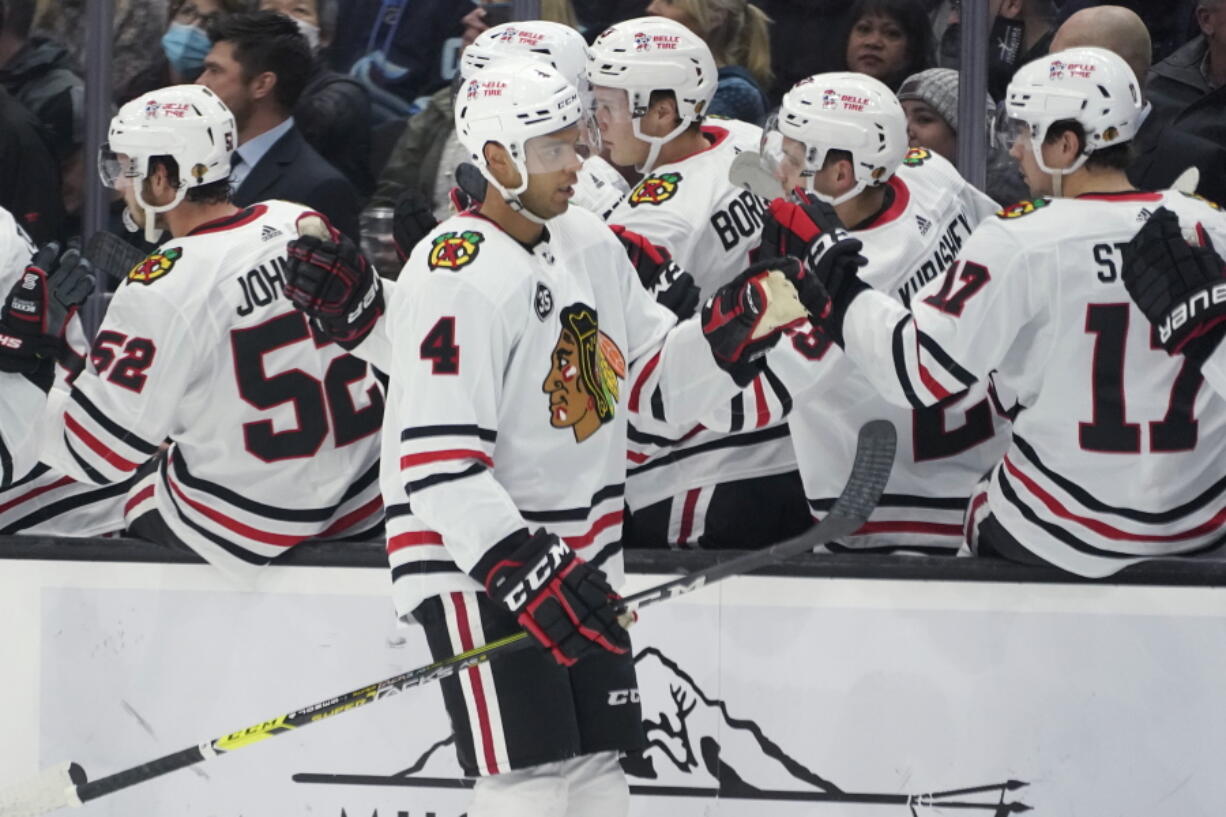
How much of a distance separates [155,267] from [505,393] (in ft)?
3.47

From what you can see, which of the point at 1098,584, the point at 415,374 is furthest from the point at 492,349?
the point at 1098,584

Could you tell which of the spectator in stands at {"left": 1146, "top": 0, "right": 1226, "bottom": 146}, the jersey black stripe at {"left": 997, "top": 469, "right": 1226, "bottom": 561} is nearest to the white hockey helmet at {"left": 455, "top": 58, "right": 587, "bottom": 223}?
the jersey black stripe at {"left": 997, "top": 469, "right": 1226, "bottom": 561}

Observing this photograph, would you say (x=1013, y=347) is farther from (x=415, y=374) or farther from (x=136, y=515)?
(x=136, y=515)

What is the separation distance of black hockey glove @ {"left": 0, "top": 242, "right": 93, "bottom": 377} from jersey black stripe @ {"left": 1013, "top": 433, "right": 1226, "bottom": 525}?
189cm

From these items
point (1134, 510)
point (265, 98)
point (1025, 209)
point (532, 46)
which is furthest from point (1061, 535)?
point (265, 98)

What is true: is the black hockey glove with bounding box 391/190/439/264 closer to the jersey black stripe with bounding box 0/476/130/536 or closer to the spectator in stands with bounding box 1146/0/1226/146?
the jersey black stripe with bounding box 0/476/130/536

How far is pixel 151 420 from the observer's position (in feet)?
12.4

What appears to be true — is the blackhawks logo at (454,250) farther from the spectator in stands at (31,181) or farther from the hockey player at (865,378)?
the spectator in stands at (31,181)

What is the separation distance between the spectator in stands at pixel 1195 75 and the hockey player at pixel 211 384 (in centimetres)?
188

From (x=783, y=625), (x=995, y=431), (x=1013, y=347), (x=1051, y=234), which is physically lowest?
(x=783, y=625)

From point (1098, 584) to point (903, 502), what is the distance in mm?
455

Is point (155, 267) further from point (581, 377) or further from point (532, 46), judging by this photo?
point (581, 377)

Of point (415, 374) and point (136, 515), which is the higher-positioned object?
point (415, 374)

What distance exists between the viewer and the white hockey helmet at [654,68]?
419cm
